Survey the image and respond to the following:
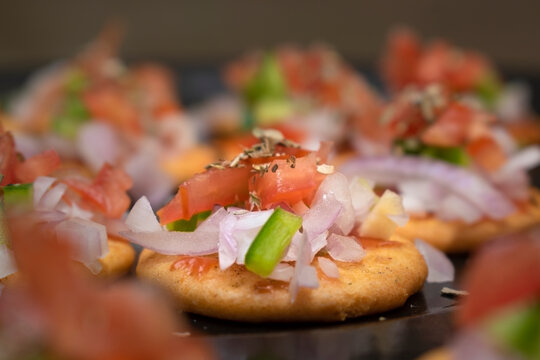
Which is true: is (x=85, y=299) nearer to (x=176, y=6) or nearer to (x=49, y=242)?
(x=49, y=242)

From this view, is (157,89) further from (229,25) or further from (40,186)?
(40,186)

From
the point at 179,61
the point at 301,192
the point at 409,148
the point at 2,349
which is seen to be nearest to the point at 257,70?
the point at 179,61

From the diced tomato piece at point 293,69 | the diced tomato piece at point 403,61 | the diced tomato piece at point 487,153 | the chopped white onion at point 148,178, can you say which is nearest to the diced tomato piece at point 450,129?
the diced tomato piece at point 487,153

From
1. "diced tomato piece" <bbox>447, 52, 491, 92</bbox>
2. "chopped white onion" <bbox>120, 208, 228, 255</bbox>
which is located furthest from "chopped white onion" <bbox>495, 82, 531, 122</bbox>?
"chopped white onion" <bbox>120, 208, 228, 255</bbox>

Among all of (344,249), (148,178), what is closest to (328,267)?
(344,249)

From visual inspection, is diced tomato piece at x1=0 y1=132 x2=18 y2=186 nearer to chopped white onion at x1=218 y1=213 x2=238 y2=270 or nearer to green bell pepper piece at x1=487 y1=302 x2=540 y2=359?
chopped white onion at x1=218 y1=213 x2=238 y2=270
